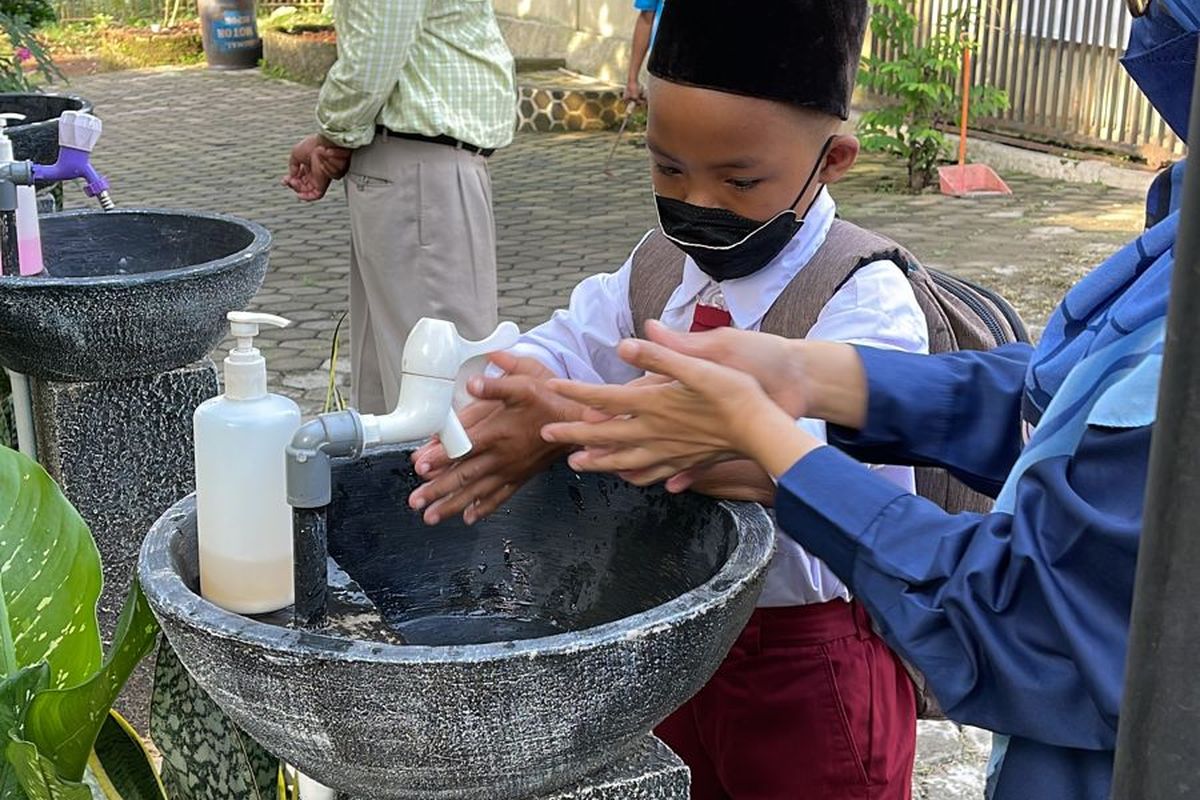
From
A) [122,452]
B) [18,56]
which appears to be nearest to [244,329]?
A: [122,452]

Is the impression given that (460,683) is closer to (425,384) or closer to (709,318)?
(425,384)

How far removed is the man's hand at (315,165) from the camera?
4.04 m

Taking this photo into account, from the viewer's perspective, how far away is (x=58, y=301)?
8.79 ft

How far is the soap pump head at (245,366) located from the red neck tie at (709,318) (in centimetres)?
62

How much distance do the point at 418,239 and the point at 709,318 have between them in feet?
7.38

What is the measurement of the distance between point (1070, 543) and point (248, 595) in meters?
0.79

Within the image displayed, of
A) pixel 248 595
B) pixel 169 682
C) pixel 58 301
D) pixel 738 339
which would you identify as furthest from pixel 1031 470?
pixel 58 301

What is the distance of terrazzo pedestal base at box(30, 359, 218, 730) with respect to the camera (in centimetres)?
298

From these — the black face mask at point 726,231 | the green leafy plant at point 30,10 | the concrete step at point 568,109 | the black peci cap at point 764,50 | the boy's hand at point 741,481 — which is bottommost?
the concrete step at point 568,109

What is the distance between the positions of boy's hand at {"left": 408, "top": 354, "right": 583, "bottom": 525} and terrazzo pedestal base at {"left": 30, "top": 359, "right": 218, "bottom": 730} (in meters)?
1.56

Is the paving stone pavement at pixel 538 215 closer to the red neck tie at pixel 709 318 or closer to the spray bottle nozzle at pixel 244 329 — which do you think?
the red neck tie at pixel 709 318

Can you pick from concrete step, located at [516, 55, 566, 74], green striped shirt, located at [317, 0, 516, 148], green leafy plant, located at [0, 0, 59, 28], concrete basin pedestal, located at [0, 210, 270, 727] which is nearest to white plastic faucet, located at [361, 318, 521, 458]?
concrete basin pedestal, located at [0, 210, 270, 727]

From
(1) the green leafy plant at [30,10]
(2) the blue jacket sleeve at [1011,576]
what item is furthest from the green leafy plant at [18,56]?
(2) the blue jacket sleeve at [1011,576]

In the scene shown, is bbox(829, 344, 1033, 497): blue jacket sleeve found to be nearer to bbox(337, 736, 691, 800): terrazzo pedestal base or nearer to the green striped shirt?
bbox(337, 736, 691, 800): terrazzo pedestal base
